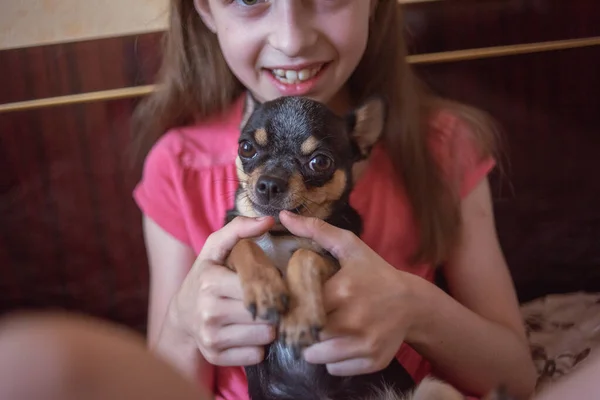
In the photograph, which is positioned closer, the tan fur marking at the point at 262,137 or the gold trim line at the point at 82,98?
the tan fur marking at the point at 262,137

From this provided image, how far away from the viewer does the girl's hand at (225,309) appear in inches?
35.3

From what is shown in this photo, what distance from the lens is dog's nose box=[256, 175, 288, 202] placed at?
36.8 inches

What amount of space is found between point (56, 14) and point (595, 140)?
4.33ft

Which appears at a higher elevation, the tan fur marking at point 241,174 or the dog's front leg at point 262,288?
the tan fur marking at point 241,174

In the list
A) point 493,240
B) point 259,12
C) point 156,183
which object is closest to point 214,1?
point 259,12

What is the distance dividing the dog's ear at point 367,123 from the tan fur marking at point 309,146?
0.11 metres

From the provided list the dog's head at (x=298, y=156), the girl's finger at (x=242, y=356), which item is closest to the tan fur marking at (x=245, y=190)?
the dog's head at (x=298, y=156)

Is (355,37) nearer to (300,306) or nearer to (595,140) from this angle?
(300,306)

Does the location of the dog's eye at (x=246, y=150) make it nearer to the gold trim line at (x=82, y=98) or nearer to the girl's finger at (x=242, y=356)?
the girl's finger at (x=242, y=356)

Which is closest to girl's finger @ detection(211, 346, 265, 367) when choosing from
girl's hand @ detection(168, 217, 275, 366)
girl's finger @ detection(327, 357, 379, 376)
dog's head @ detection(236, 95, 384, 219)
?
girl's hand @ detection(168, 217, 275, 366)

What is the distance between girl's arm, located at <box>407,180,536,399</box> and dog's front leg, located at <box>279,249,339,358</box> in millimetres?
238

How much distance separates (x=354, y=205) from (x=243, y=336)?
1.33 feet

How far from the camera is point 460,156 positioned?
1.25m

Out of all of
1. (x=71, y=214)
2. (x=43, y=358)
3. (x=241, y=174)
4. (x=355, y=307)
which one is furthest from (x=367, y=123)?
(x=71, y=214)
